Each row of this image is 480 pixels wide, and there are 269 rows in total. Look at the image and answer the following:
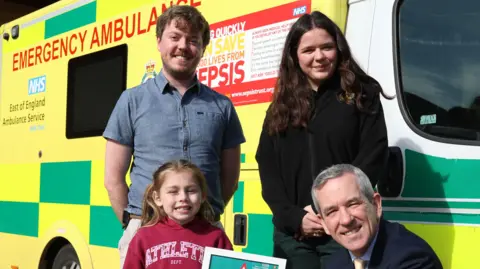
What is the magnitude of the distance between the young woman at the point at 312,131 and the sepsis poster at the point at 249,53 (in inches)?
25.5

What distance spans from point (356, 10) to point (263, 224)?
3.55 ft

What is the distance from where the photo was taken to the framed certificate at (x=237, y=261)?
89.4 inches

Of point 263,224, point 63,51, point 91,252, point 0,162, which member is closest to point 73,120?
point 63,51

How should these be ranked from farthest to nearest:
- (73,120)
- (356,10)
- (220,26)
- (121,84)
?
(73,120), (121,84), (220,26), (356,10)

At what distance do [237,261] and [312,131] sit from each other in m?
0.63

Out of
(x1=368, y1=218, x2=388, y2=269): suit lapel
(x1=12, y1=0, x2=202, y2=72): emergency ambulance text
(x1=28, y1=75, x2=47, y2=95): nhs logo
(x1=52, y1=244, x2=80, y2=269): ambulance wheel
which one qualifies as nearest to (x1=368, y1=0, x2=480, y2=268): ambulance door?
(x1=368, y1=218, x2=388, y2=269): suit lapel

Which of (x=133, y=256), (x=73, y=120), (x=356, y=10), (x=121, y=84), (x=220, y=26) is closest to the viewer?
(x=133, y=256)

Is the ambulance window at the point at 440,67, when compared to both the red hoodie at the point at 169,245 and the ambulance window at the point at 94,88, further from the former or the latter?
the ambulance window at the point at 94,88

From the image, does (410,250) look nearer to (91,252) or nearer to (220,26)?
(220,26)

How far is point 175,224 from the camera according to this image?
2.78 meters

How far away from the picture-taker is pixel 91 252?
491cm

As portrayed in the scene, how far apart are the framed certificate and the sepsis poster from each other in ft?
4.25

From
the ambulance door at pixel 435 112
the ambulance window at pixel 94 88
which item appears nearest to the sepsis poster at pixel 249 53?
the ambulance door at pixel 435 112

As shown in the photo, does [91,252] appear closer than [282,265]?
No
